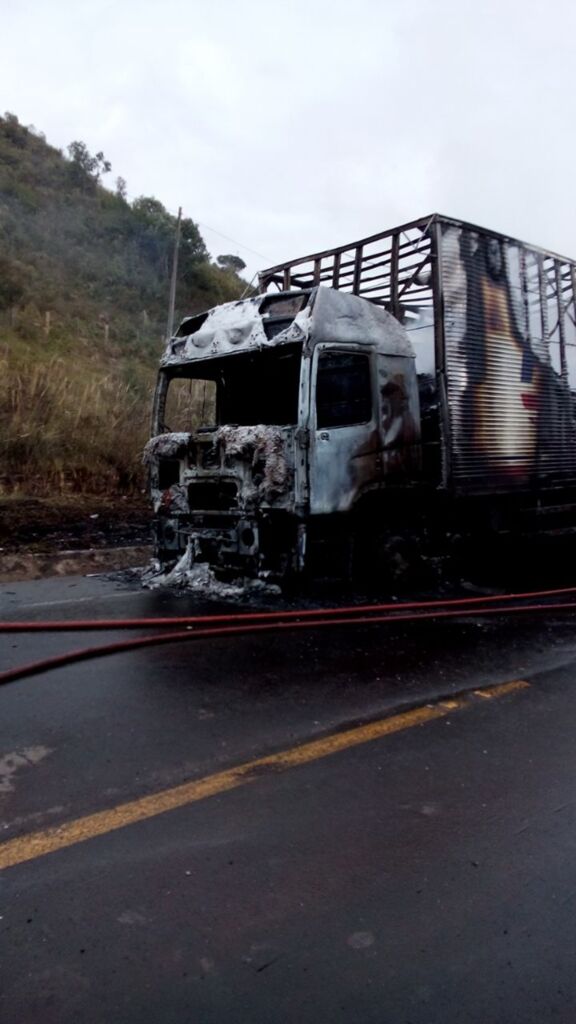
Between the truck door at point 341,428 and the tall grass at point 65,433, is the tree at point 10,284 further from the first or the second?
the truck door at point 341,428

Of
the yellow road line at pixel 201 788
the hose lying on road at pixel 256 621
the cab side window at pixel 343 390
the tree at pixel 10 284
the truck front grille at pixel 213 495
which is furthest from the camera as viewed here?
the tree at pixel 10 284

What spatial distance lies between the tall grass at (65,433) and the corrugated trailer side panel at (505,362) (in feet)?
24.0

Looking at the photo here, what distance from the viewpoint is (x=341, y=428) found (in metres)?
6.44

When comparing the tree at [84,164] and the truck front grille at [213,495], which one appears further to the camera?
the tree at [84,164]

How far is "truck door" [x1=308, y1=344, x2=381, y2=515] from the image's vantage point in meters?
6.25

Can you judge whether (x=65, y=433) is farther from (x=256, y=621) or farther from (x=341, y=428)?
(x=256, y=621)

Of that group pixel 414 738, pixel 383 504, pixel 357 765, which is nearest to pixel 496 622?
pixel 383 504

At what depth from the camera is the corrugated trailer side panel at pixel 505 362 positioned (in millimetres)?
7211

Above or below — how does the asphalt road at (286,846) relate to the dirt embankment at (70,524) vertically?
below

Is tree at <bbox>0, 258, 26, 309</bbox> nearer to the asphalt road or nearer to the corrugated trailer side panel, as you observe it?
the corrugated trailer side panel

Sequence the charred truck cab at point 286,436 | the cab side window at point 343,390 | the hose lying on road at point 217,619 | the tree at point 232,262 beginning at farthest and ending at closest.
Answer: the tree at point 232,262 → the cab side window at point 343,390 → the charred truck cab at point 286,436 → the hose lying on road at point 217,619

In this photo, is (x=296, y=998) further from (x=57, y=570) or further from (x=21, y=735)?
(x=57, y=570)

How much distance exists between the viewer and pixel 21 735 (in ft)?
11.2

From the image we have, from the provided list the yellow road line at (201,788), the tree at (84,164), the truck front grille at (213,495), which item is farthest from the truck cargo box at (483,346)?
the tree at (84,164)
